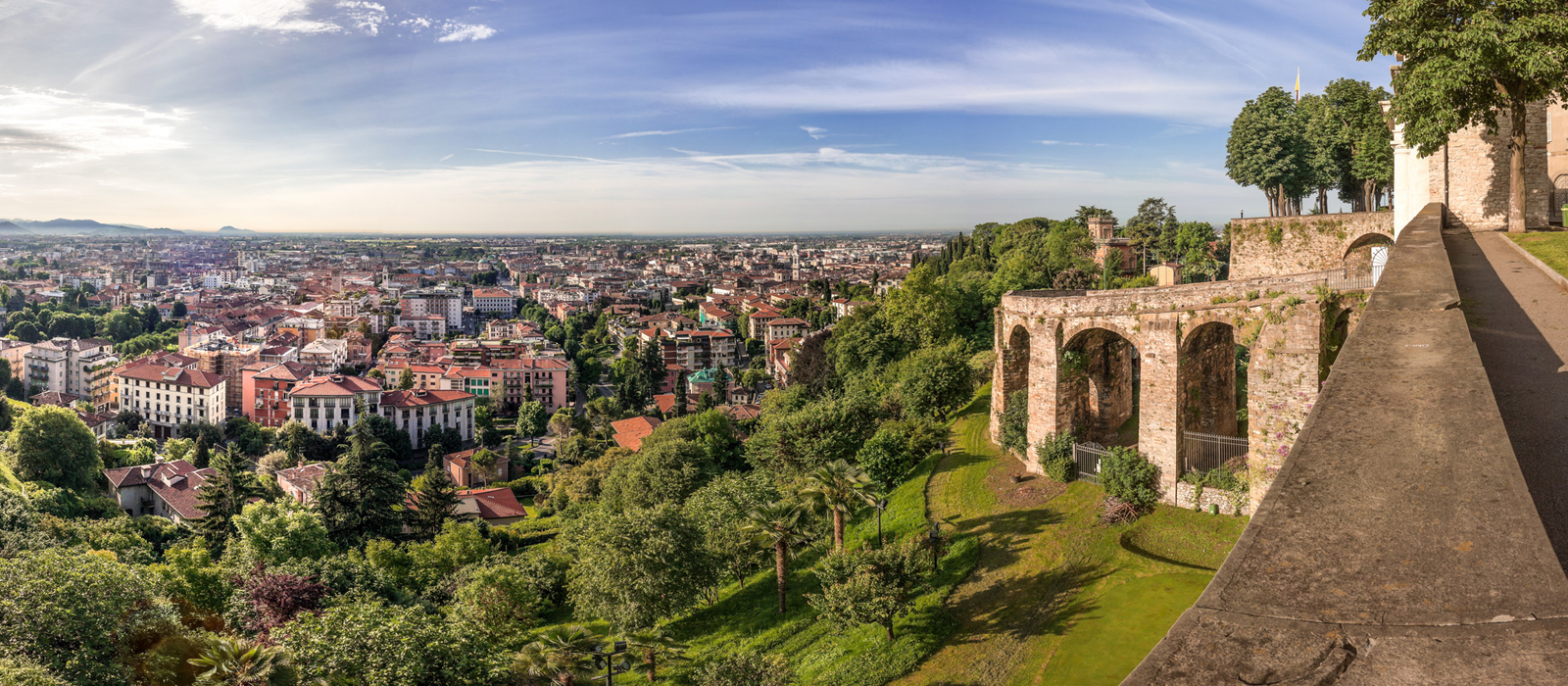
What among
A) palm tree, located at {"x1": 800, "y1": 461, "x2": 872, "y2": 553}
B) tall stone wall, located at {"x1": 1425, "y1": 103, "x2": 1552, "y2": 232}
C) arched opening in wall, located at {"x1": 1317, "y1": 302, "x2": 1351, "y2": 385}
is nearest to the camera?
arched opening in wall, located at {"x1": 1317, "y1": 302, "x2": 1351, "y2": 385}

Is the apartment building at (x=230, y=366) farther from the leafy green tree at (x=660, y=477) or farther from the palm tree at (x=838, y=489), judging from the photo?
the palm tree at (x=838, y=489)

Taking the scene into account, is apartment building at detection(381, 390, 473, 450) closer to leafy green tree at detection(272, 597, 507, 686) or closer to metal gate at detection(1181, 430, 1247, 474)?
leafy green tree at detection(272, 597, 507, 686)

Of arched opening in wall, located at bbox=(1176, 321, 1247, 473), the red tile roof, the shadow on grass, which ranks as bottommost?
the red tile roof

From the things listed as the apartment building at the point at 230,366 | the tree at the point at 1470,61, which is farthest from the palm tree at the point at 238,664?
the apartment building at the point at 230,366

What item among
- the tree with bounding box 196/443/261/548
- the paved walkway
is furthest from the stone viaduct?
the tree with bounding box 196/443/261/548

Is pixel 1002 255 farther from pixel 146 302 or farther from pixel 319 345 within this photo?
pixel 146 302

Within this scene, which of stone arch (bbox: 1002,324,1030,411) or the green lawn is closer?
the green lawn

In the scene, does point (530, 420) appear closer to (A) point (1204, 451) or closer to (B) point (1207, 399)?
(B) point (1207, 399)
